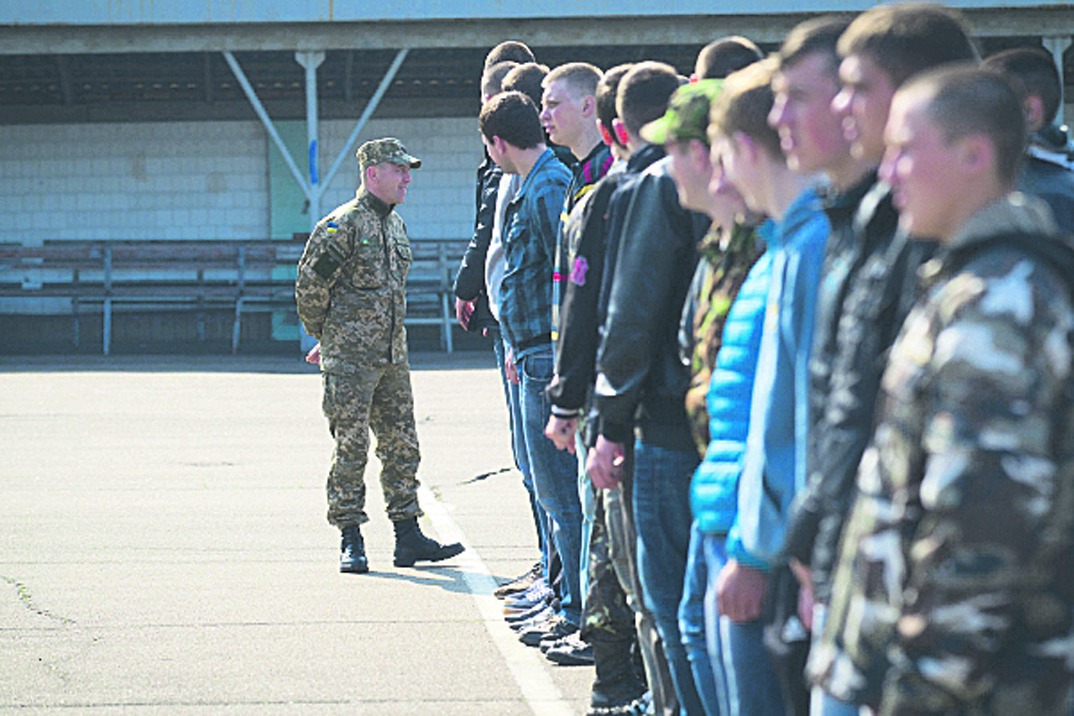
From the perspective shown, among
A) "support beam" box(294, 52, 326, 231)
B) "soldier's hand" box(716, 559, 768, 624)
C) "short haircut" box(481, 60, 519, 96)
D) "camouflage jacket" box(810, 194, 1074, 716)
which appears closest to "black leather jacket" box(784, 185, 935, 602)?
"camouflage jacket" box(810, 194, 1074, 716)

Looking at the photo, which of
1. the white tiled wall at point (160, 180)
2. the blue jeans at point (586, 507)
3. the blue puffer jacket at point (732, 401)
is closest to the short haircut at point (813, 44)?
the blue puffer jacket at point (732, 401)

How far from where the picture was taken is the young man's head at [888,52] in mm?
2951

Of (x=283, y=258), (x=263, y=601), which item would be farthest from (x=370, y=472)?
(x=283, y=258)

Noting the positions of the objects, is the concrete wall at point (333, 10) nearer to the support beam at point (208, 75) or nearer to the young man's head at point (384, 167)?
the support beam at point (208, 75)

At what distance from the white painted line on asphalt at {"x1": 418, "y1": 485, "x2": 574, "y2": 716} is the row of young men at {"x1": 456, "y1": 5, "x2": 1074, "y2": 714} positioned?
405mm

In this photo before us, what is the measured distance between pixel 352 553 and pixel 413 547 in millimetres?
359

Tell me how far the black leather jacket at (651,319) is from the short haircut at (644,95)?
1.38 ft

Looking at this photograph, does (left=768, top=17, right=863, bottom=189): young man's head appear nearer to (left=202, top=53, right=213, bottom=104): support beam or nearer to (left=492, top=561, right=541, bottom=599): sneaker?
(left=492, top=561, right=541, bottom=599): sneaker

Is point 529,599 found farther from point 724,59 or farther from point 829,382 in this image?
point 829,382

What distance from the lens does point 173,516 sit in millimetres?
10305

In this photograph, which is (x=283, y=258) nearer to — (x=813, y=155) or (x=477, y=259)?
(x=477, y=259)

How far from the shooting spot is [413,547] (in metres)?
8.61

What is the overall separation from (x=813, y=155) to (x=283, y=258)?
2390 centimetres

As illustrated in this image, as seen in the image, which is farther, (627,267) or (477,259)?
(477,259)
